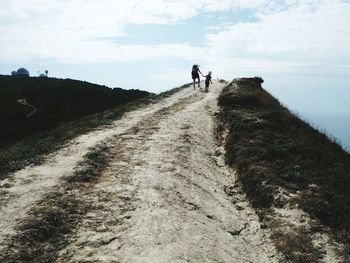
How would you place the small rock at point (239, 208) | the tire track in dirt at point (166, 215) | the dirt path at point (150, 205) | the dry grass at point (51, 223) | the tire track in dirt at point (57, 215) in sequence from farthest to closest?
the small rock at point (239, 208), the dirt path at point (150, 205), the tire track in dirt at point (166, 215), the tire track in dirt at point (57, 215), the dry grass at point (51, 223)

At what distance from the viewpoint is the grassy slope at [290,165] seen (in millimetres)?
16984

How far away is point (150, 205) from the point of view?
50.7 feet

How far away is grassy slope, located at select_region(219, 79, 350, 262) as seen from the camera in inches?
669

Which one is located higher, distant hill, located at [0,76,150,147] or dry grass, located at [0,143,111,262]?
distant hill, located at [0,76,150,147]

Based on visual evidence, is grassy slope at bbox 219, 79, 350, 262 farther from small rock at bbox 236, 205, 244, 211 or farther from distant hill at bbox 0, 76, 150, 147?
distant hill at bbox 0, 76, 150, 147

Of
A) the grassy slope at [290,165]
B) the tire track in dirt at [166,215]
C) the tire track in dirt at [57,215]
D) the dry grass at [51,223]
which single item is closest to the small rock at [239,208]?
the tire track in dirt at [166,215]

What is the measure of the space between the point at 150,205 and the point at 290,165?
9232 mm

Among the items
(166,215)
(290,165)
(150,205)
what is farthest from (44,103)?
(166,215)

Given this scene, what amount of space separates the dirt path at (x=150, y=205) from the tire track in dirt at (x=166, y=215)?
31 millimetres

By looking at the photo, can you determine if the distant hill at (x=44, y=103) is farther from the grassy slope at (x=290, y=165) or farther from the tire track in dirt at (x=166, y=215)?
the grassy slope at (x=290, y=165)

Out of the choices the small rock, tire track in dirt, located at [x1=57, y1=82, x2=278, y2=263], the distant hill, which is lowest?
the small rock

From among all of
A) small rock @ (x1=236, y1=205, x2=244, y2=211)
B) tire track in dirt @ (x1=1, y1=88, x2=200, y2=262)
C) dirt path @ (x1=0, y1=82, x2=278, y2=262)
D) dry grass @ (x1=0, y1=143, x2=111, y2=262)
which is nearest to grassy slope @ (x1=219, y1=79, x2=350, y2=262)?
small rock @ (x1=236, y1=205, x2=244, y2=211)

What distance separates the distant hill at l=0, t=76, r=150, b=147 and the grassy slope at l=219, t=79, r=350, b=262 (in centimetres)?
2212

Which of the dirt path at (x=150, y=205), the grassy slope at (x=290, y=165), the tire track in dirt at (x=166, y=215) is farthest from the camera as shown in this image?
the grassy slope at (x=290, y=165)
